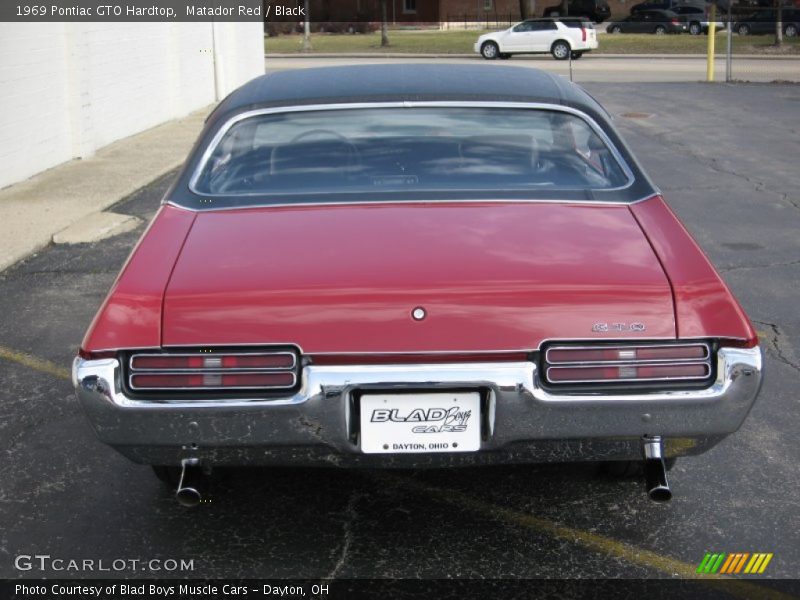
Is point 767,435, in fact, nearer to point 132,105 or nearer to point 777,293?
point 777,293

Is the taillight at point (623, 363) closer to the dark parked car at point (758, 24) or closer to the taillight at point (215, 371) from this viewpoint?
the taillight at point (215, 371)

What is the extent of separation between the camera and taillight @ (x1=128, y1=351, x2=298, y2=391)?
11.1ft

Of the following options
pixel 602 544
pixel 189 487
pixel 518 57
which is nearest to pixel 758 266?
pixel 602 544

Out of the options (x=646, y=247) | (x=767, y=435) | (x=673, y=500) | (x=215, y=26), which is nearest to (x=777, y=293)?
(x=767, y=435)

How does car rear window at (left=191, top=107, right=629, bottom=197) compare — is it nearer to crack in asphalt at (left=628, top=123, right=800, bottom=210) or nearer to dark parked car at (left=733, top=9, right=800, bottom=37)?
crack in asphalt at (left=628, top=123, right=800, bottom=210)

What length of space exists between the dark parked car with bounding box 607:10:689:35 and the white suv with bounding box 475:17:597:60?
17488 millimetres

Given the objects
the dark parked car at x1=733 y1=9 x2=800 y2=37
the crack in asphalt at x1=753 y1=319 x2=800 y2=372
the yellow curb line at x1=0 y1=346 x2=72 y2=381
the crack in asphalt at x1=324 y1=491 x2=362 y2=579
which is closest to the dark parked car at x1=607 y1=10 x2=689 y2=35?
the dark parked car at x1=733 y1=9 x2=800 y2=37

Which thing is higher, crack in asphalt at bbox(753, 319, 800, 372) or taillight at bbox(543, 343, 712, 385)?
taillight at bbox(543, 343, 712, 385)

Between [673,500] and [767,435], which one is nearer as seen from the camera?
[673,500]

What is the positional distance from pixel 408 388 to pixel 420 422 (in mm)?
123

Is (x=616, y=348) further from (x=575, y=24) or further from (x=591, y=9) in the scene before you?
(x=591, y=9)

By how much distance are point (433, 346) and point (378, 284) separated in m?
0.27

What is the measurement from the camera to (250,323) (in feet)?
11.1

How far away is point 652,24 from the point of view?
56.4 meters
